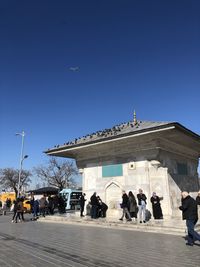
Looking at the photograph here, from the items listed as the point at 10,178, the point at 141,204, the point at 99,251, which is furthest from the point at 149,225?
the point at 10,178

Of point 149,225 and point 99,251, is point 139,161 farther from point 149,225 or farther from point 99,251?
point 99,251

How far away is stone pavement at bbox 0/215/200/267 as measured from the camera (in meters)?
6.21

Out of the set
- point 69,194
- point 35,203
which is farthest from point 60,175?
point 35,203

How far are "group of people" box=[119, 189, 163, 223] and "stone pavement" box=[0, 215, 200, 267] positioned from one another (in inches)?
124

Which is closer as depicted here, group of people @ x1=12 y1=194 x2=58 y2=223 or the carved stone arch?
the carved stone arch

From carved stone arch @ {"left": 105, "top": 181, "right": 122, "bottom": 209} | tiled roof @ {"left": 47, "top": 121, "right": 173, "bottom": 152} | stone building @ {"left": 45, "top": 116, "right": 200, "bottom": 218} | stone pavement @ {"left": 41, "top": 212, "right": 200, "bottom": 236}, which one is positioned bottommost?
stone pavement @ {"left": 41, "top": 212, "right": 200, "bottom": 236}

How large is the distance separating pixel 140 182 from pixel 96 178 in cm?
321

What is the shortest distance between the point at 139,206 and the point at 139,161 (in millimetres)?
2728

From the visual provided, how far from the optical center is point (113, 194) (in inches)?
622

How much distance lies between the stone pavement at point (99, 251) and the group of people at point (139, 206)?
10.3ft

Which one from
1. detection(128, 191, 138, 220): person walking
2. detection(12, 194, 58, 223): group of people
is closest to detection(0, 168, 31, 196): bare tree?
detection(12, 194, 58, 223): group of people

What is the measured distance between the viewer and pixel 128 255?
23.0 ft

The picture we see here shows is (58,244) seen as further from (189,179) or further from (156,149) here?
(189,179)

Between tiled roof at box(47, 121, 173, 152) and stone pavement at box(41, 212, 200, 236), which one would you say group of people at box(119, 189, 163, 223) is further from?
tiled roof at box(47, 121, 173, 152)
